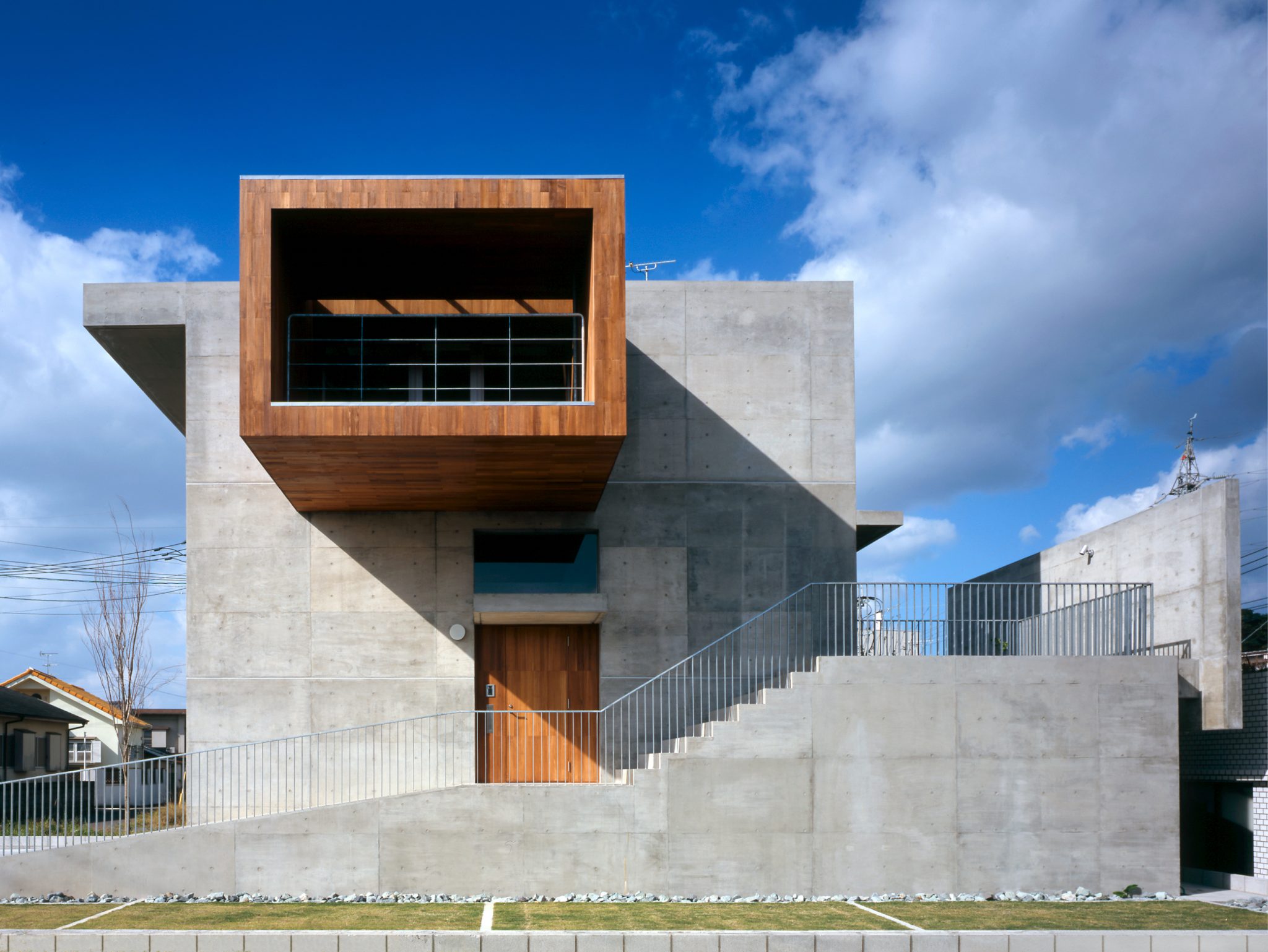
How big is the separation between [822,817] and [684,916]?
9.56 feet

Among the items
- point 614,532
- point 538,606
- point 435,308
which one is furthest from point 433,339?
point 538,606

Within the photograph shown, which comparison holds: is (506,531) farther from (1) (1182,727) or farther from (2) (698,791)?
(1) (1182,727)

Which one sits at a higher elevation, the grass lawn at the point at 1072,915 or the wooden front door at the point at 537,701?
the wooden front door at the point at 537,701

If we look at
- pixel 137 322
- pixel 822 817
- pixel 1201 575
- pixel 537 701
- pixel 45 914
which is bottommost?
pixel 45 914

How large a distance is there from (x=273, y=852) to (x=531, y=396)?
25.7ft

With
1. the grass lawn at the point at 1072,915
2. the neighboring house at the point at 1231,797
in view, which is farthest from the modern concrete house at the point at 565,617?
the neighboring house at the point at 1231,797

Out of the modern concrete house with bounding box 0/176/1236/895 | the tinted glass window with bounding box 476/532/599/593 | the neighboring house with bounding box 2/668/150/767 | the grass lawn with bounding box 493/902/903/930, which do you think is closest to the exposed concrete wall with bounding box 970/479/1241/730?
the modern concrete house with bounding box 0/176/1236/895

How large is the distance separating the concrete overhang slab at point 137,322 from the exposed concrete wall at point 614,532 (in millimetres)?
56

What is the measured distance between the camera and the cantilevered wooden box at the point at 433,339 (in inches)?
561

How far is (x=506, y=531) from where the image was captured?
17.9m

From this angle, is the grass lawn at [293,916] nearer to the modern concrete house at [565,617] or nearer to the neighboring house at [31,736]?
the modern concrete house at [565,617]

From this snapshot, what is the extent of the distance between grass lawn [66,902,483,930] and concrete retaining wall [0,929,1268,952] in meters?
1.22

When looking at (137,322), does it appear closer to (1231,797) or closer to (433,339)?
(433,339)

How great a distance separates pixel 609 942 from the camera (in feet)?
35.8
